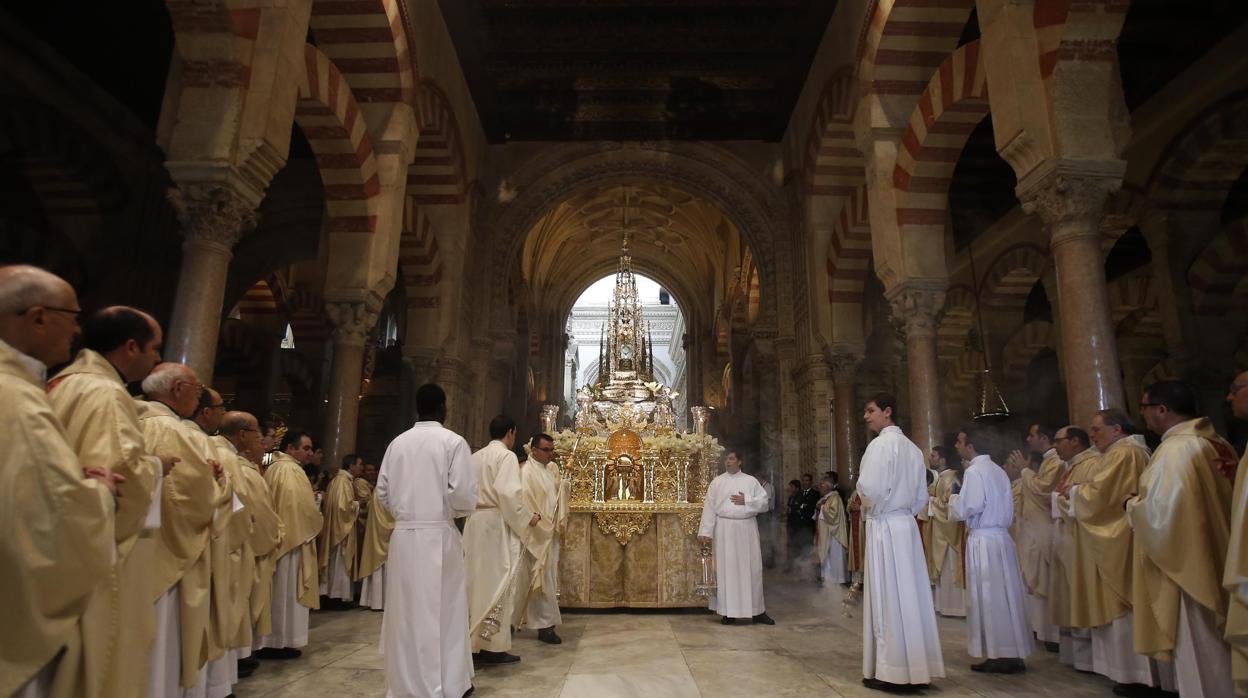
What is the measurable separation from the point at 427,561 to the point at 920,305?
5656 millimetres

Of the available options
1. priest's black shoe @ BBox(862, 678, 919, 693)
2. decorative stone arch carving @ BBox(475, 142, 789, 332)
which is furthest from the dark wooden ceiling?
priest's black shoe @ BBox(862, 678, 919, 693)

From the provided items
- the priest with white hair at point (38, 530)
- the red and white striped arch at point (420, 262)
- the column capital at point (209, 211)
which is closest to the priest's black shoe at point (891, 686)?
the priest with white hair at point (38, 530)

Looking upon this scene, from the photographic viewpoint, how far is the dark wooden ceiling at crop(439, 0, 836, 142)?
9.83m

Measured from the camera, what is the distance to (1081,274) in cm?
496

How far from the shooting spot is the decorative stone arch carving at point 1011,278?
11758 millimetres

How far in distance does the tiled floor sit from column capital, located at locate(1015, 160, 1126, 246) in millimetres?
2877

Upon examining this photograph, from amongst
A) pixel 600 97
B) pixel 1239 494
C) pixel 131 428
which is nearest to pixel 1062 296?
pixel 1239 494

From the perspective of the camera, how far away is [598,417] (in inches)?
309

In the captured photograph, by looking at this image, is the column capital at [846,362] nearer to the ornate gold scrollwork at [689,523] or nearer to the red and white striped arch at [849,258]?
the red and white striped arch at [849,258]

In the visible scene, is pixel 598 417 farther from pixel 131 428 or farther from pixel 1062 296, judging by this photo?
pixel 131 428

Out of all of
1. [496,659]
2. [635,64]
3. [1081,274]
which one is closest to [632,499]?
[496,659]

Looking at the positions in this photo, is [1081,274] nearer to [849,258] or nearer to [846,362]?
[846,362]

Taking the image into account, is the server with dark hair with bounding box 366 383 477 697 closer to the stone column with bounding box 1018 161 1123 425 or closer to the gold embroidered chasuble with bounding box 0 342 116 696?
the gold embroidered chasuble with bounding box 0 342 116 696

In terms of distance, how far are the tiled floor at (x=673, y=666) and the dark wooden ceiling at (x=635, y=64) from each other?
7762mm
